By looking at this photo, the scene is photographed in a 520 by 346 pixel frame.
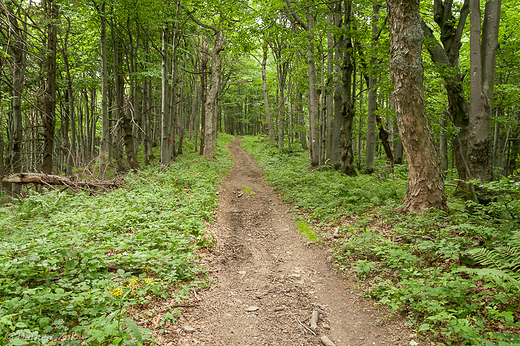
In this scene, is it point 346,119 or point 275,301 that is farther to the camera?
point 346,119

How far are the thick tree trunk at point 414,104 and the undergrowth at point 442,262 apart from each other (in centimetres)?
63

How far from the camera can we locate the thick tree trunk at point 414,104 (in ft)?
18.0

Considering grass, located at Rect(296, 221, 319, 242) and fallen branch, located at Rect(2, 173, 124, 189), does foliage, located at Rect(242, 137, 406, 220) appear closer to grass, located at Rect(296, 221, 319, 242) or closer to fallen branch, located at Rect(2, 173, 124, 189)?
grass, located at Rect(296, 221, 319, 242)

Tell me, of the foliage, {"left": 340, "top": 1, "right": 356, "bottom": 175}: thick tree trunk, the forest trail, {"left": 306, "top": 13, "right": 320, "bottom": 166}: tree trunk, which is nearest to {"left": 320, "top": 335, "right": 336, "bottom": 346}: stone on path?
the forest trail

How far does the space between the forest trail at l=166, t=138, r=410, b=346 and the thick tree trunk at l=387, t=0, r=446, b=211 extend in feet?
8.97

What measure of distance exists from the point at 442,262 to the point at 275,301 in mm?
2811

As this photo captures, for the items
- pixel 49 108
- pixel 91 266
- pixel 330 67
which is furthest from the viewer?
pixel 330 67

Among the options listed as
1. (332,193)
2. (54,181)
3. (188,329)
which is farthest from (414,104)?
(54,181)

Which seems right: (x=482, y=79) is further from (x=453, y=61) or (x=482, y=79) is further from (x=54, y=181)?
(x=54, y=181)

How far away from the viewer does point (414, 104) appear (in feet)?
18.5

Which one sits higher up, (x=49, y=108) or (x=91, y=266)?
(x=49, y=108)

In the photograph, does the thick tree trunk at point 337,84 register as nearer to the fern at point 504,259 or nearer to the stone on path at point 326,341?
the fern at point 504,259

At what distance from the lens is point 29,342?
2.37 metres

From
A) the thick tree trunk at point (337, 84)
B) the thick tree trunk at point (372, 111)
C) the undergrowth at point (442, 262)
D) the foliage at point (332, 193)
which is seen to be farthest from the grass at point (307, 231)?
the thick tree trunk at point (337, 84)
